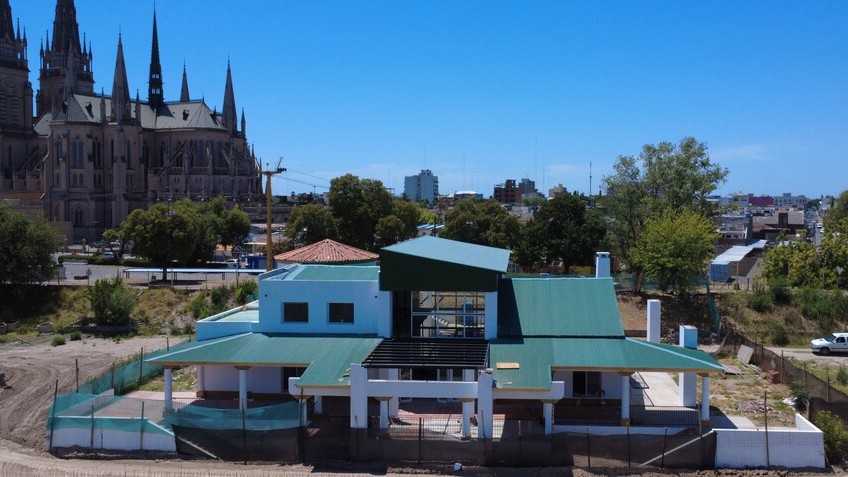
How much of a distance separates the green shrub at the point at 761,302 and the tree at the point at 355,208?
29.2 m

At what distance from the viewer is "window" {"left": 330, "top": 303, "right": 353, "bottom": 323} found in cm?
3012

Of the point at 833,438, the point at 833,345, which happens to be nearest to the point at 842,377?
the point at 833,345

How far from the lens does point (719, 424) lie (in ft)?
86.1

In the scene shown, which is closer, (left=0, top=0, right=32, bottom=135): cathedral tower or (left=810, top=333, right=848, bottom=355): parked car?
(left=810, top=333, right=848, bottom=355): parked car

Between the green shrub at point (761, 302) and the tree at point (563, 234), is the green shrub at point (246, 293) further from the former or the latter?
the green shrub at point (761, 302)

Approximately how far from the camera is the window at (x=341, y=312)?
30.1 m

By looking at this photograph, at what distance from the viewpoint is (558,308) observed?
30578 millimetres

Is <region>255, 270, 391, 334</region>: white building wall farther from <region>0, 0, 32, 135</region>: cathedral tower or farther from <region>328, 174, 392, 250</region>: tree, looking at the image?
<region>0, 0, 32, 135</region>: cathedral tower

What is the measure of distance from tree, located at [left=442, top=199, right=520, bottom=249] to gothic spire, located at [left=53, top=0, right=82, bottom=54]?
88048 mm

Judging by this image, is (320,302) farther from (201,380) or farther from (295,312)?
(201,380)

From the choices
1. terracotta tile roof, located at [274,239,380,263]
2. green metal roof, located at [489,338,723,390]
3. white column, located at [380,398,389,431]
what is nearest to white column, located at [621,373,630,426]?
green metal roof, located at [489,338,723,390]

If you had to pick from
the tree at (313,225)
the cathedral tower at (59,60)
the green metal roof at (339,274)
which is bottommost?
the green metal roof at (339,274)

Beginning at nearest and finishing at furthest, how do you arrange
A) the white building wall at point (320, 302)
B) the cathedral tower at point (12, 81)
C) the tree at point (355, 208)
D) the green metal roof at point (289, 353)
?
the green metal roof at point (289, 353)
the white building wall at point (320, 302)
the tree at point (355, 208)
the cathedral tower at point (12, 81)

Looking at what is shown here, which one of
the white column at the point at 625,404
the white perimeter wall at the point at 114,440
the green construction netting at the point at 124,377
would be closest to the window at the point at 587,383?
the white column at the point at 625,404
